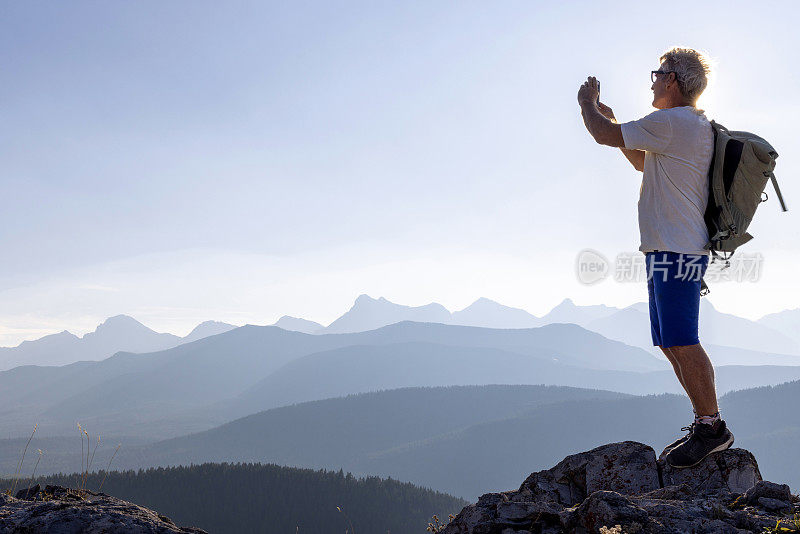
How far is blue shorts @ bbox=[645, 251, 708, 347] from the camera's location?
14.0ft

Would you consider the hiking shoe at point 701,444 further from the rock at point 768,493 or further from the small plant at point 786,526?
the small plant at point 786,526

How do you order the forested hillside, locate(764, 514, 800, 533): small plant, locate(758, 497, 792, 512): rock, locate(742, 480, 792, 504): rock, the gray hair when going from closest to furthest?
locate(764, 514, 800, 533): small plant
locate(758, 497, 792, 512): rock
locate(742, 480, 792, 504): rock
the gray hair
the forested hillside

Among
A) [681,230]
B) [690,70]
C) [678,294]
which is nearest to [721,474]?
[678,294]

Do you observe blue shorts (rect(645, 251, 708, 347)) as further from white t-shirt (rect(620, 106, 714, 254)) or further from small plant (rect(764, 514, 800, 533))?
small plant (rect(764, 514, 800, 533))

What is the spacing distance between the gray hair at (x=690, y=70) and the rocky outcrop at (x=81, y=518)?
15.5 feet

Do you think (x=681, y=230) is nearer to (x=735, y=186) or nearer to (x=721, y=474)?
(x=735, y=186)

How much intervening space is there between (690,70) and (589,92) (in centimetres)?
75

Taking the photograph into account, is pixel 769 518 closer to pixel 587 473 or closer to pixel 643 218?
pixel 587 473

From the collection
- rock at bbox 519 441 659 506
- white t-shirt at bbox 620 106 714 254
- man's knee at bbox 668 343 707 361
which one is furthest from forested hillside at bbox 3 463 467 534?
white t-shirt at bbox 620 106 714 254

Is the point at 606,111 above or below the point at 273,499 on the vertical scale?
above

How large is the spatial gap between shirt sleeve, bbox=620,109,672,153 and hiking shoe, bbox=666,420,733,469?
83.5 inches

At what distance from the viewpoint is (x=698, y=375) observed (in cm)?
430

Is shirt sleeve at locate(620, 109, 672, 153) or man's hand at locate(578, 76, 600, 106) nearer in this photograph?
shirt sleeve at locate(620, 109, 672, 153)

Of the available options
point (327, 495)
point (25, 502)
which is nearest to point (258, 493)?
point (327, 495)
